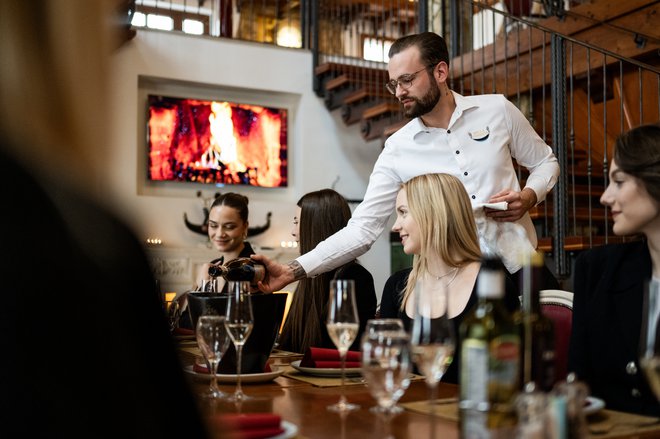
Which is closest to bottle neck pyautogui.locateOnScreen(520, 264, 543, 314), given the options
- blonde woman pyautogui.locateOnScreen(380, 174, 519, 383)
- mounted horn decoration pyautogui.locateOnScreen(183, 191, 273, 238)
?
blonde woman pyautogui.locateOnScreen(380, 174, 519, 383)

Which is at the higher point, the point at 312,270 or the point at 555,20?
the point at 555,20

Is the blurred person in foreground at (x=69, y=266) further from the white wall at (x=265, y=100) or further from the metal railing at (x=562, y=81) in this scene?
the white wall at (x=265, y=100)

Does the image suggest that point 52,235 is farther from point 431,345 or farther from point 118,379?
point 431,345

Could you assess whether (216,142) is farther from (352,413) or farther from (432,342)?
(432,342)

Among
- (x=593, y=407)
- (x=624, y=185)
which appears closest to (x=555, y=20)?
(x=624, y=185)

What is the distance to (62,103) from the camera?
23.5 inches

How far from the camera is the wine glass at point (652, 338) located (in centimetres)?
121

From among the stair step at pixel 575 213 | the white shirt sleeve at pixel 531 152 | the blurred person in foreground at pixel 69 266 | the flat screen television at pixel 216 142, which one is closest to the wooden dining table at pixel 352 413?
the blurred person in foreground at pixel 69 266

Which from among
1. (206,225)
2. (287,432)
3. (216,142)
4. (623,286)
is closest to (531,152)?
(623,286)

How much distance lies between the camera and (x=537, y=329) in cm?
130

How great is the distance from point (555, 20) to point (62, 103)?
6336 millimetres

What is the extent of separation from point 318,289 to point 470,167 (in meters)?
0.81

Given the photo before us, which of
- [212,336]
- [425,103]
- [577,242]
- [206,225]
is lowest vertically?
[212,336]

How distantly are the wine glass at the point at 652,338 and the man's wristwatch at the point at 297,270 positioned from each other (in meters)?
1.66
